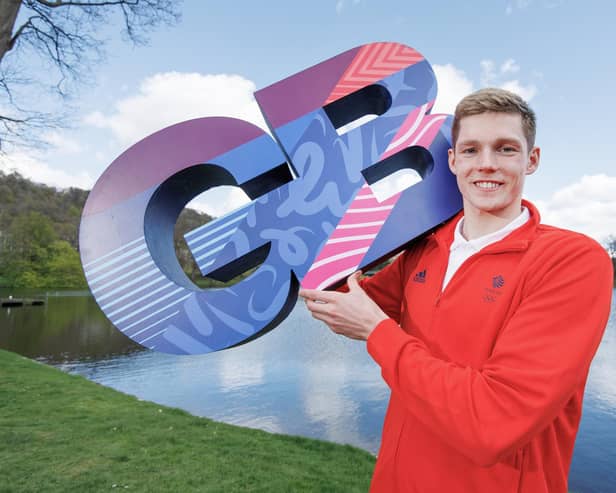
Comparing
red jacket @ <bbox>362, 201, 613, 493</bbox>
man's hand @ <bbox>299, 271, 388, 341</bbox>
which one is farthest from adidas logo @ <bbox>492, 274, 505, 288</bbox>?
man's hand @ <bbox>299, 271, 388, 341</bbox>

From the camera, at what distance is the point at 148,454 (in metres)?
5.57

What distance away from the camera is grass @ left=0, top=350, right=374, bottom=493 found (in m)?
4.68

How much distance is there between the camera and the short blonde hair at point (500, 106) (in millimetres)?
1518

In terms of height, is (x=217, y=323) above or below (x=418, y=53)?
below

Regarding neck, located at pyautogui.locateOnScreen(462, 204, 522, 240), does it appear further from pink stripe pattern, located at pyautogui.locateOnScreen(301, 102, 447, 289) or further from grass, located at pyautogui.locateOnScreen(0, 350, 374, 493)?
grass, located at pyautogui.locateOnScreen(0, 350, 374, 493)

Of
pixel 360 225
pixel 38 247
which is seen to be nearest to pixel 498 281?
pixel 360 225

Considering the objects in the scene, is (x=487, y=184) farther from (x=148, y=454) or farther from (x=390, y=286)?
(x=148, y=454)

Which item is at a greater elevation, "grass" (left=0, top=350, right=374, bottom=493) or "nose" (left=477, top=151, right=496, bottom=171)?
"nose" (left=477, top=151, right=496, bottom=171)

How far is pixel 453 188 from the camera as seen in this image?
2354mm

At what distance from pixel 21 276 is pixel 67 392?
4712 cm

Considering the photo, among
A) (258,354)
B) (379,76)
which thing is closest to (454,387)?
(379,76)

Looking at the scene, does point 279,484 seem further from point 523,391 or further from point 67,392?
point 67,392

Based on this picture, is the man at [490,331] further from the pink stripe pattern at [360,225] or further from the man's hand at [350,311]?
the pink stripe pattern at [360,225]

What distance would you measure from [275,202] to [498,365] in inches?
62.3
